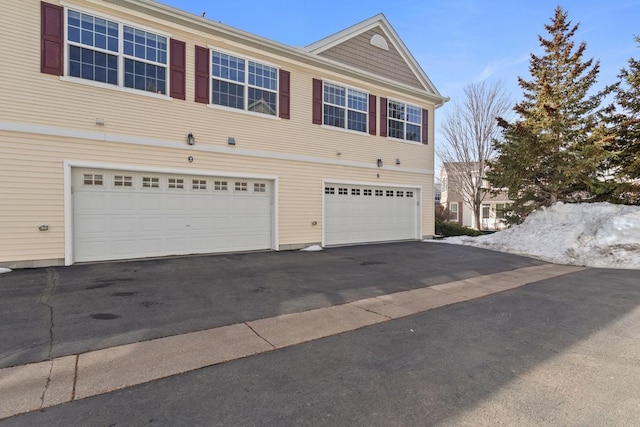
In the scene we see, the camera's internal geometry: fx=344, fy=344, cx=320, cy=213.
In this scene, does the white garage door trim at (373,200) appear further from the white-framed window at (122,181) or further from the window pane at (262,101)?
the white-framed window at (122,181)

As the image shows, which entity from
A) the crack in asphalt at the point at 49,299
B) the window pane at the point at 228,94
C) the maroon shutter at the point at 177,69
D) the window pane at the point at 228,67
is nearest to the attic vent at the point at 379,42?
the window pane at the point at 228,67

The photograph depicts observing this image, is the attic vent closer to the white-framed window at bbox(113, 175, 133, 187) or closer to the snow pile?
the snow pile

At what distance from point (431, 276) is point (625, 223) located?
7763 millimetres

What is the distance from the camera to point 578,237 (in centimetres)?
1109

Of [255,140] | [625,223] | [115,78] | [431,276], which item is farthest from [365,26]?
[625,223]

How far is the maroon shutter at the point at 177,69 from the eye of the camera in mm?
9102

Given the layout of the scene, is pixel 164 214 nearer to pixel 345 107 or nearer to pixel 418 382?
pixel 345 107

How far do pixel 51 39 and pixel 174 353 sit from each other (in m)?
8.03

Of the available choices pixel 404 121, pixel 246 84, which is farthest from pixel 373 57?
pixel 246 84

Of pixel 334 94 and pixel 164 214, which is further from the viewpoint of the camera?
pixel 334 94

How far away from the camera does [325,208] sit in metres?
12.2

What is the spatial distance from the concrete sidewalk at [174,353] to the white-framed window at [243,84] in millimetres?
7270

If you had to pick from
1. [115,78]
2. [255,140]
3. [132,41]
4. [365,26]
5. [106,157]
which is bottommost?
[106,157]

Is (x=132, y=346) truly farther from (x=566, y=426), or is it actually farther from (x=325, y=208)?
(x=325, y=208)
